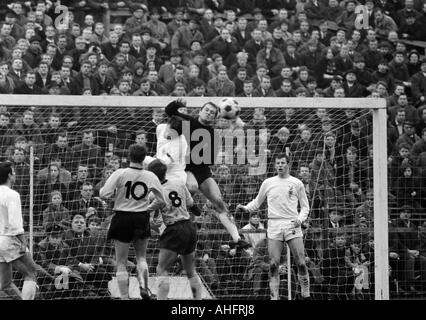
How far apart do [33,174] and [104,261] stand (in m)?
1.61

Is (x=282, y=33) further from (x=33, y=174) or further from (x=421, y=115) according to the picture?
(x=33, y=174)

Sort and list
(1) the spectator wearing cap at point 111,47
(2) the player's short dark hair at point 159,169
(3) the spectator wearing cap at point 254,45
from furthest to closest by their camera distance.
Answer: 1. (3) the spectator wearing cap at point 254,45
2. (1) the spectator wearing cap at point 111,47
3. (2) the player's short dark hair at point 159,169

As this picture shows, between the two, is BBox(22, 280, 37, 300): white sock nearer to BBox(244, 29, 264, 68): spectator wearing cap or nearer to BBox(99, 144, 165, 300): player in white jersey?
BBox(99, 144, 165, 300): player in white jersey

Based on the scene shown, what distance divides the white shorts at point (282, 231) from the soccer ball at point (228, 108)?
178cm

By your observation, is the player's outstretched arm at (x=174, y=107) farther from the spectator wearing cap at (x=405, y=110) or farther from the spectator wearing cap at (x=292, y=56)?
the spectator wearing cap at (x=292, y=56)

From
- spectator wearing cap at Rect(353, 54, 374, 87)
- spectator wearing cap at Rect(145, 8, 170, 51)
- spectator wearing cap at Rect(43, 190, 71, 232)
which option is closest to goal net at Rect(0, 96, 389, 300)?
spectator wearing cap at Rect(43, 190, 71, 232)

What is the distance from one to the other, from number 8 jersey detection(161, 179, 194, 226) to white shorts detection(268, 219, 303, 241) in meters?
2.06

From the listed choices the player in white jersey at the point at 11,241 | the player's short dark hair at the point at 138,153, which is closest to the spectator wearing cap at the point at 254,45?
the player's short dark hair at the point at 138,153

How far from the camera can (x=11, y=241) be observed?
14797 mm

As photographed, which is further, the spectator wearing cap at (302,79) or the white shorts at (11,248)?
the spectator wearing cap at (302,79)

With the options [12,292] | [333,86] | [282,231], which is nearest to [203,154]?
[282,231]

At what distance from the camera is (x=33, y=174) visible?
56.6 ft

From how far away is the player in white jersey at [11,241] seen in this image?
48.4ft

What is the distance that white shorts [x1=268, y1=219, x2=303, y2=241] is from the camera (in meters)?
16.8
